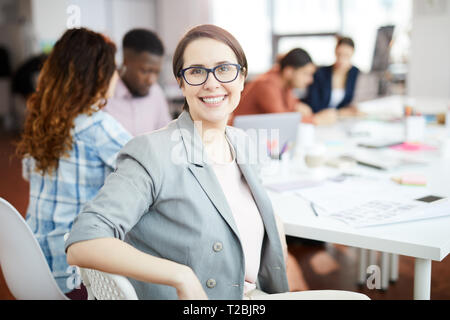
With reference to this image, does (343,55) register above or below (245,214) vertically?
above

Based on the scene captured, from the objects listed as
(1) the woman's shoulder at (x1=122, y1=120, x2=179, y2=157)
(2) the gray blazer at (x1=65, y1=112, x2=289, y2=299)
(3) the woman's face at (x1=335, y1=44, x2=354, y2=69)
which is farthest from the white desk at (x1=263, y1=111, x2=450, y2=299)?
(3) the woman's face at (x1=335, y1=44, x2=354, y2=69)

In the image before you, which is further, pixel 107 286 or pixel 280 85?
pixel 280 85

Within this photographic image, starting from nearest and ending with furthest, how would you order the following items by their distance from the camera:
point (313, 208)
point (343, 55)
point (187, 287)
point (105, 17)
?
point (187, 287), point (313, 208), point (343, 55), point (105, 17)

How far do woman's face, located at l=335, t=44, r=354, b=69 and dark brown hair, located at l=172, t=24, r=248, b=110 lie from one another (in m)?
2.80

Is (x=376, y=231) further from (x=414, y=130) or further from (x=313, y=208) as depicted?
(x=414, y=130)

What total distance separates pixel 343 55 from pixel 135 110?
1987 mm

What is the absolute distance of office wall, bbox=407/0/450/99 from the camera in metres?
4.94

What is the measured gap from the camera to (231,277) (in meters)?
1.10

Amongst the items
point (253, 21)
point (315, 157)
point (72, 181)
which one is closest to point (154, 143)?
point (72, 181)

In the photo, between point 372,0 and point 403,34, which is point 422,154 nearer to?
point 403,34

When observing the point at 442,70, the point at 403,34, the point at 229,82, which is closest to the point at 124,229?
the point at 229,82

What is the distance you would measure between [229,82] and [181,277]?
508 millimetres

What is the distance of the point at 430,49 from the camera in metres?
5.05

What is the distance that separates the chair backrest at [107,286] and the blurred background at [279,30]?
3.67 m
